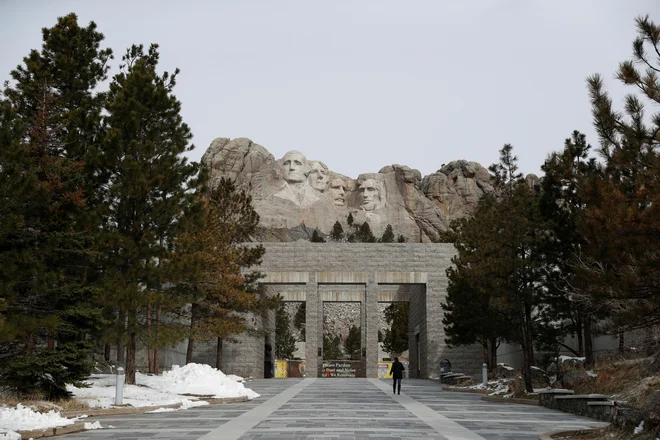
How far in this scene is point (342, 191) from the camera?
12988cm

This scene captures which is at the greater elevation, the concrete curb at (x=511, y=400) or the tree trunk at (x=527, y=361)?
the tree trunk at (x=527, y=361)

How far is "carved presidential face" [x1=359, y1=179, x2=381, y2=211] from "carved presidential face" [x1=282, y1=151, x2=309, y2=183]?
465 inches

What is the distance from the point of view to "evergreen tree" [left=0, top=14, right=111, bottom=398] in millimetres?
13492

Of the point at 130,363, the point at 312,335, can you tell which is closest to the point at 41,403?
the point at 130,363

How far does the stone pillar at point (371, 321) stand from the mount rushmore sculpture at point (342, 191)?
238 feet

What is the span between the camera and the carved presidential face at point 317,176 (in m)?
127

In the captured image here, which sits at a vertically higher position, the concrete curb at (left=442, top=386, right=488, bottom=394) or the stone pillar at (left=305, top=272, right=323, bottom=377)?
the stone pillar at (left=305, top=272, right=323, bottom=377)

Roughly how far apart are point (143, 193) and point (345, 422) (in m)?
10.3

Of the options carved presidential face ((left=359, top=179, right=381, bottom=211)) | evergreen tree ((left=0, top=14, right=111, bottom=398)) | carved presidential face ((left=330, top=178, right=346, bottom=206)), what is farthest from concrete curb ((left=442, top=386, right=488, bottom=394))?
carved presidential face ((left=330, top=178, right=346, bottom=206))

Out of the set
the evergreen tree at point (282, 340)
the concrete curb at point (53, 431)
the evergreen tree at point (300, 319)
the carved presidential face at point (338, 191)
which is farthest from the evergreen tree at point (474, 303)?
the carved presidential face at point (338, 191)

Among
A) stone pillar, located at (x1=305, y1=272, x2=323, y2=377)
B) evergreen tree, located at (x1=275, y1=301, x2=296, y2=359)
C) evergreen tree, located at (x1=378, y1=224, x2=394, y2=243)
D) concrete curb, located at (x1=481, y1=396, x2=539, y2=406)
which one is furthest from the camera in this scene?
evergreen tree, located at (x1=378, y1=224, x2=394, y2=243)

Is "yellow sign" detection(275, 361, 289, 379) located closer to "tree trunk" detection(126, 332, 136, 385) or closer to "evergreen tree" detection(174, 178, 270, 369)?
"evergreen tree" detection(174, 178, 270, 369)

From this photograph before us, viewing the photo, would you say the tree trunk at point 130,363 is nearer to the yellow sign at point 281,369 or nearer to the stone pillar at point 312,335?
the stone pillar at point 312,335

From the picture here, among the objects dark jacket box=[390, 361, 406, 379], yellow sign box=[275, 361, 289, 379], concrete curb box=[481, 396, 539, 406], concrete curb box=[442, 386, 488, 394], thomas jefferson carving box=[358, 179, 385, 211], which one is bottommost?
yellow sign box=[275, 361, 289, 379]
